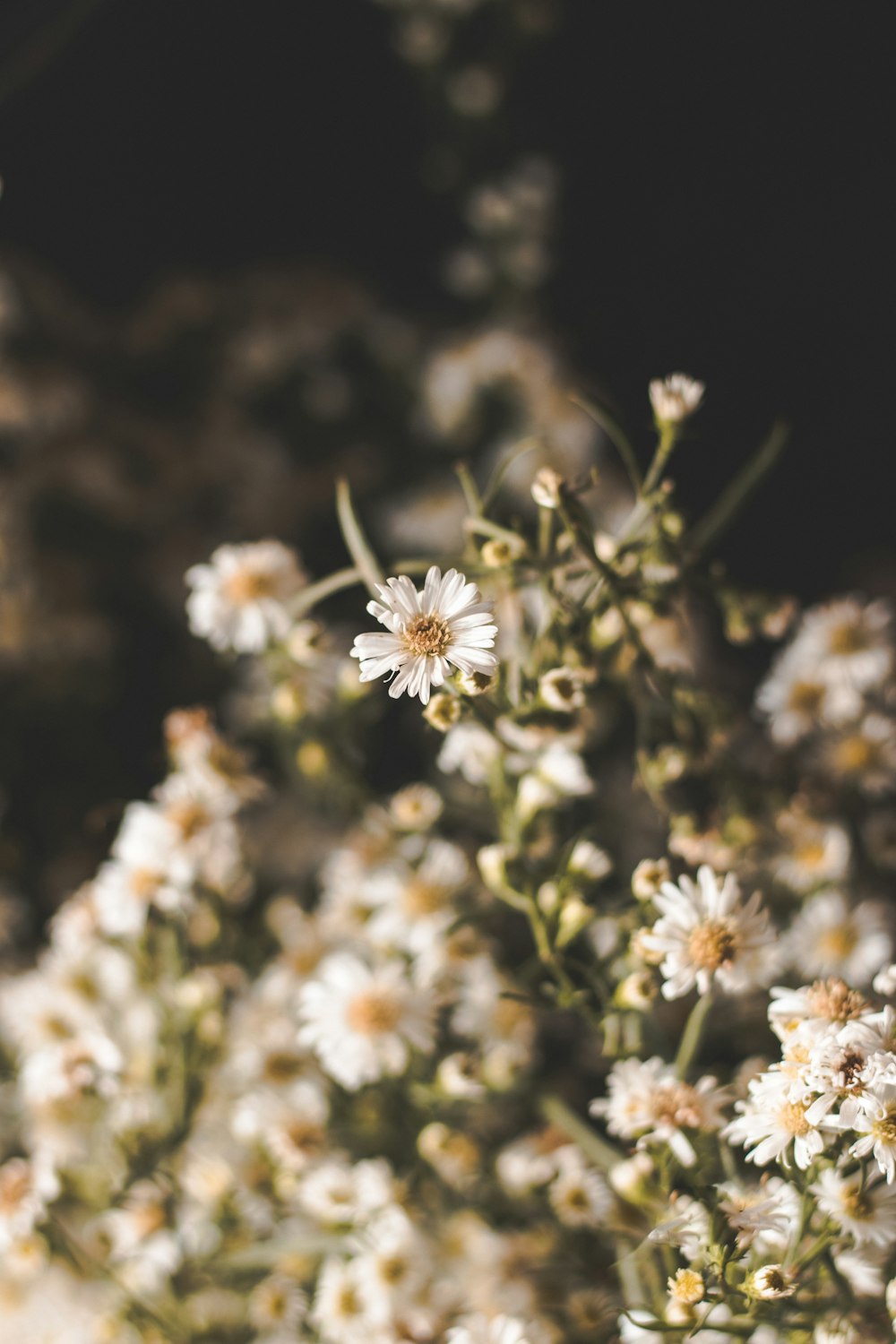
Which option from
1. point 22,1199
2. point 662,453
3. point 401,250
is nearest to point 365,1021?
point 22,1199

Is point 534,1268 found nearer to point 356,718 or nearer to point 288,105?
point 356,718

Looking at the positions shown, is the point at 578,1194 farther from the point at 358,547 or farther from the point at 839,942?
the point at 358,547

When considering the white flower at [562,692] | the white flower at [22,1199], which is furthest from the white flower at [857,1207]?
the white flower at [22,1199]

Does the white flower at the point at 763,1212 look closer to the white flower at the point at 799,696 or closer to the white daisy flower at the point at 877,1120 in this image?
the white daisy flower at the point at 877,1120

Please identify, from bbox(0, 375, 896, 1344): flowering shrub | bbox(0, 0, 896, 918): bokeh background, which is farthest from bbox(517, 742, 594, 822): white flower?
bbox(0, 0, 896, 918): bokeh background

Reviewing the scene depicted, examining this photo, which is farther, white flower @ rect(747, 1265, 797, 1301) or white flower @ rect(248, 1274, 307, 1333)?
white flower @ rect(248, 1274, 307, 1333)

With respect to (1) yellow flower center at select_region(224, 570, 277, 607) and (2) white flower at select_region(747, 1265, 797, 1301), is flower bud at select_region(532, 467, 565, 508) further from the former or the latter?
(2) white flower at select_region(747, 1265, 797, 1301)
